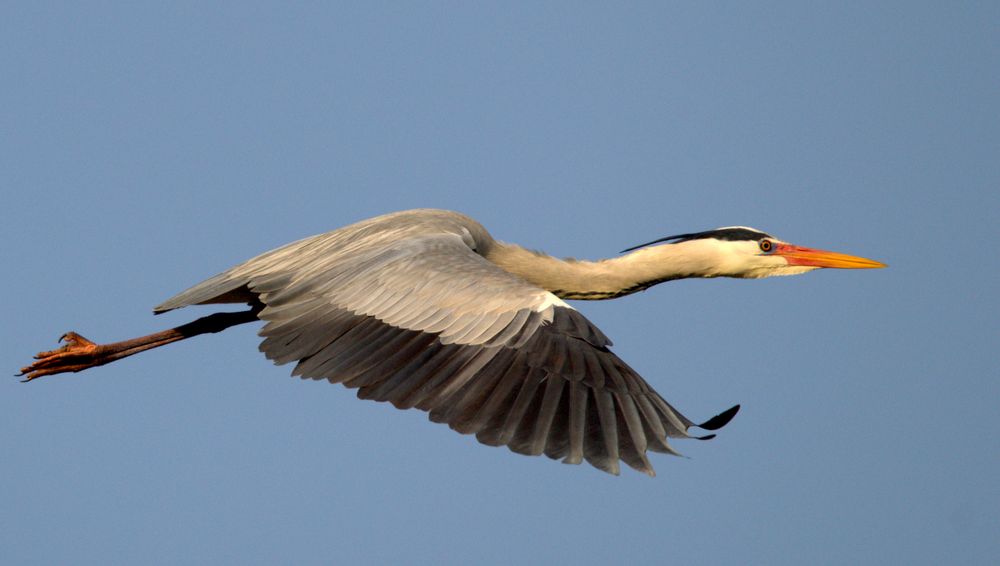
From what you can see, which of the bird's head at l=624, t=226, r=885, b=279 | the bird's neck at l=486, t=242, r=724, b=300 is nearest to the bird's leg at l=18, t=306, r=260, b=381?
the bird's neck at l=486, t=242, r=724, b=300

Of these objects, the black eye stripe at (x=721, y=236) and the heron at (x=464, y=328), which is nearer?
the heron at (x=464, y=328)

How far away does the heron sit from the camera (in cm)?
626

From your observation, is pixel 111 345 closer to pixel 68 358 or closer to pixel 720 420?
pixel 68 358

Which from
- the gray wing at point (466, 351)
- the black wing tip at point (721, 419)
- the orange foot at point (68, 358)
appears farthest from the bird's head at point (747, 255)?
the orange foot at point (68, 358)

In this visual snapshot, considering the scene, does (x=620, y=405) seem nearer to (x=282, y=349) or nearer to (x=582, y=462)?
(x=582, y=462)

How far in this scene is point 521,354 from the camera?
6695 mm

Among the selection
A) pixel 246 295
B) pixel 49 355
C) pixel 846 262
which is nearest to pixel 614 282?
pixel 846 262

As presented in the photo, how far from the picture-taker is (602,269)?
8891 millimetres

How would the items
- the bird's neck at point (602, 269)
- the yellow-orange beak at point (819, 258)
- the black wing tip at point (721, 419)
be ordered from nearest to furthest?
the black wing tip at point (721, 419) → the bird's neck at point (602, 269) → the yellow-orange beak at point (819, 258)

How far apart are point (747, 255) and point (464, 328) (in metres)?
3.09

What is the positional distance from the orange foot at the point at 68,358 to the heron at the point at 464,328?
0.01 metres

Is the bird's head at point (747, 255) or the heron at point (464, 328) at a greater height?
the bird's head at point (747, 255)

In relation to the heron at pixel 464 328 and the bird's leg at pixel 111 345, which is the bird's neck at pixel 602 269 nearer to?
the heron at pixel 464 328

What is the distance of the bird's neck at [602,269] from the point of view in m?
8.87
